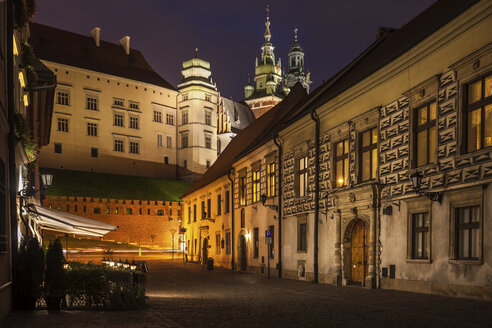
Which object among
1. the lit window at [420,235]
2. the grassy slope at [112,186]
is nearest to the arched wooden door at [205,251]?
the grassy slope at [112,186]

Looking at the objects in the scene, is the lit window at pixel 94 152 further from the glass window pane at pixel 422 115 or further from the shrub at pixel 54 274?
the shrub at pixel 54 274

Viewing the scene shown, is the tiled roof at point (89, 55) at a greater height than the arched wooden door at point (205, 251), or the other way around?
the tiled roof at point (89, 55)

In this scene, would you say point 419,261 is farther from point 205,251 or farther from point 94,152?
point 94,152

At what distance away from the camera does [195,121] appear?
84938mm

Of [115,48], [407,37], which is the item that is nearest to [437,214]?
[407,37]

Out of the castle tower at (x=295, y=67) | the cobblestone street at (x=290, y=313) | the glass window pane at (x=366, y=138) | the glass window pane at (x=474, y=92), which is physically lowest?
the cobblestone street at (x=290, y=313)

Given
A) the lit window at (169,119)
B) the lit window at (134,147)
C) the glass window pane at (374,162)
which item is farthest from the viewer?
the lit window at (169,119)

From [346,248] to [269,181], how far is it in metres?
9.15

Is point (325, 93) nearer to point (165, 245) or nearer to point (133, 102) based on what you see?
point (165, 245)

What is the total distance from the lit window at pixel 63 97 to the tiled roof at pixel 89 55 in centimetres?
391

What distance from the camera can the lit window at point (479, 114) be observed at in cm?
1245

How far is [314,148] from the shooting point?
2228cm

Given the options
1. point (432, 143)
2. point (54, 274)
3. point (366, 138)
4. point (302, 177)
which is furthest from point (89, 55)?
point (54, 274)

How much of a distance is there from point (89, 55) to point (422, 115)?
72.3 metres
